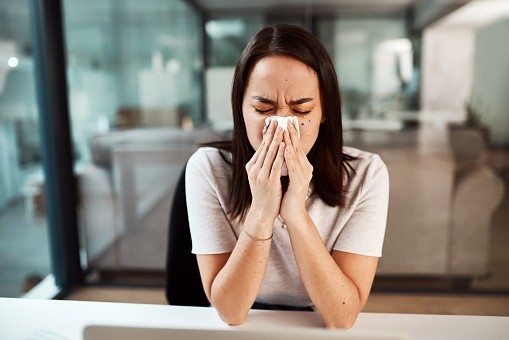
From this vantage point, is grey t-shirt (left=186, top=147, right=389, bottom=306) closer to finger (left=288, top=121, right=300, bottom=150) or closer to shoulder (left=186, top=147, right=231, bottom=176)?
shoulder (left=186, top=147, right=231, bottom=176)

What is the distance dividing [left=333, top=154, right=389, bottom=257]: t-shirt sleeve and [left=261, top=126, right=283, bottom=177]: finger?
27 centimetres

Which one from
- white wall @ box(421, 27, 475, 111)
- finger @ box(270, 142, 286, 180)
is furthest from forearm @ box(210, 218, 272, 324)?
white wall @ box(421, 27, 475, 111)

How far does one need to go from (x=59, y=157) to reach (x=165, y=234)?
758 millimetres

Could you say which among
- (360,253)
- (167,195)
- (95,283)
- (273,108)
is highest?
(273,108)

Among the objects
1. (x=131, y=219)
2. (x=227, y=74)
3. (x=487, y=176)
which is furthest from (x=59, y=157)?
(x=487, y=176)

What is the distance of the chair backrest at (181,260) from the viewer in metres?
1.20

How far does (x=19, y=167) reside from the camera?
7.99 feet

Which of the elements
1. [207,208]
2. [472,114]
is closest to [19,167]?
[207,208]

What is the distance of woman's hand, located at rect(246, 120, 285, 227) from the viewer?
0.97 m

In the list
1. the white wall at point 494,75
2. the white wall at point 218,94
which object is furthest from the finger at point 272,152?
the white wall at point 218,94

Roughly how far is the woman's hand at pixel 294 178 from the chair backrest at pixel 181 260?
324 mm

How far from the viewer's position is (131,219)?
2801 millimetres

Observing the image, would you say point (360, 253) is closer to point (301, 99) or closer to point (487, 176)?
point (301, 99)

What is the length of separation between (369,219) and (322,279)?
21 cm
